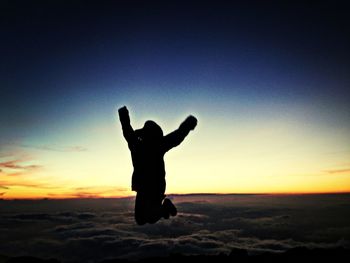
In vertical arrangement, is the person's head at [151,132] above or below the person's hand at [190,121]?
below

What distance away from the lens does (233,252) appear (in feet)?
34.5

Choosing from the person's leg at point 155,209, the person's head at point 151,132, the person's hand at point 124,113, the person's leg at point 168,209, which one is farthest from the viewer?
the person's leg at point 168,209

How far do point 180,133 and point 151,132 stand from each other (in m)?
0.72

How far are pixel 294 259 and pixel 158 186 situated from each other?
210 inches

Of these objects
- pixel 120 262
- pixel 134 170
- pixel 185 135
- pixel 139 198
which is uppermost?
pixel 185 135

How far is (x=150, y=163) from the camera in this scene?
24.2ft

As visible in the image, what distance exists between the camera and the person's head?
23.1ft

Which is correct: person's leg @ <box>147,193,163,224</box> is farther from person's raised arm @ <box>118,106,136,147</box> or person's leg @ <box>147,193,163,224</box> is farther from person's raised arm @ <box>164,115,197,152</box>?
person's raised arm @ <box>118,106,136,147</box>

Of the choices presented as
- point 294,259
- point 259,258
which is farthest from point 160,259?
point 294,259

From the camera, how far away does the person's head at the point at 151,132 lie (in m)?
7.04

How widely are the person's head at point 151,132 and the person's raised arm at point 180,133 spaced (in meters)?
0.23

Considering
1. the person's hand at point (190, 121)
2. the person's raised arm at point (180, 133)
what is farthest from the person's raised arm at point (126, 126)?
the person's hand at point (190, 121)

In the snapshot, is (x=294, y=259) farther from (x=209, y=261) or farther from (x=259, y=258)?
(x=209, y=261)

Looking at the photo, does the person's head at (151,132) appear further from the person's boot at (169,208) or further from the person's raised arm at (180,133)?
the person's boot at (169,208)
